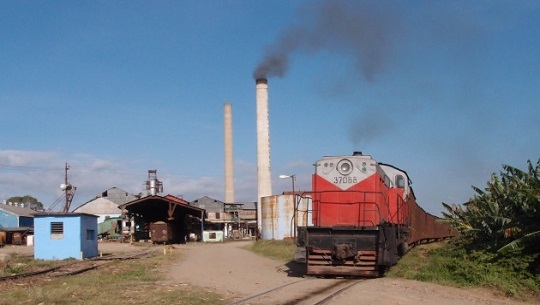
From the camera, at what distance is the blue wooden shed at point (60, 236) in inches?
1039

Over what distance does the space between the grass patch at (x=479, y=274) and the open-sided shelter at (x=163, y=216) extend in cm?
3531

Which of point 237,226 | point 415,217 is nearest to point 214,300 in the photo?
point 415,217

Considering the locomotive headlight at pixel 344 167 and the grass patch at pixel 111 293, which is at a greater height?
the locomotive headlight at pixel 344 167

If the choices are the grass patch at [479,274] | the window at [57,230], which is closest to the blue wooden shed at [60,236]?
the window at [57,230]

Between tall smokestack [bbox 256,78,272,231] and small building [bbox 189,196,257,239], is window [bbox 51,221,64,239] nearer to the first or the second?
tall smokestack [bbox 256,78,272,231]

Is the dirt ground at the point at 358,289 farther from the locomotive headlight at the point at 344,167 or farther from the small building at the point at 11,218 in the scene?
the small building at the point at 11,218

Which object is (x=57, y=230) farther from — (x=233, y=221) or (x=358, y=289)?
(x=233, y=221)

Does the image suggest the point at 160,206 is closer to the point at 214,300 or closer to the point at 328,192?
the point at 328,192

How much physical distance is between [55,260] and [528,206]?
2044cm

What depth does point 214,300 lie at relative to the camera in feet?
35.1

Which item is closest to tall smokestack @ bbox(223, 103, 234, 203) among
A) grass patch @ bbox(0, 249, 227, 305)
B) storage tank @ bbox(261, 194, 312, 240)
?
storage tank @ bbox(261, 194, 312, 240)

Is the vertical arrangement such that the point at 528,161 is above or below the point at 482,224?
above

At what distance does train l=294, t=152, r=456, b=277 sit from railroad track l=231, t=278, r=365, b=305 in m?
0.62

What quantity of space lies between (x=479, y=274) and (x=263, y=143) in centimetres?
3621
